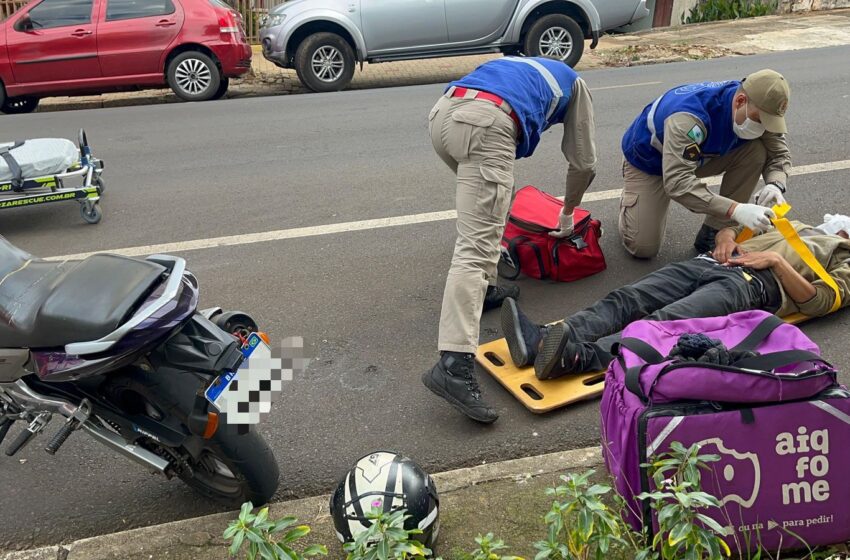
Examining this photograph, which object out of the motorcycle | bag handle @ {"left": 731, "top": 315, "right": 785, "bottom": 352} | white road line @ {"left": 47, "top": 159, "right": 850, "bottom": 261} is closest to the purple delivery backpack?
bag handle @ {"left": 731, "top": 315, "right": 785, "bottom": 352}

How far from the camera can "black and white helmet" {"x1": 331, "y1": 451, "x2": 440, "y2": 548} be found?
2.64 meters

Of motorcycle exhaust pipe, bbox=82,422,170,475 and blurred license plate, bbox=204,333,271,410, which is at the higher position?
blurred license plate, bbox=204,333,271,410

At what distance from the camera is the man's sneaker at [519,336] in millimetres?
3873

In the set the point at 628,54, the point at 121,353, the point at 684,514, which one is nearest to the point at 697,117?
the point at 684,514

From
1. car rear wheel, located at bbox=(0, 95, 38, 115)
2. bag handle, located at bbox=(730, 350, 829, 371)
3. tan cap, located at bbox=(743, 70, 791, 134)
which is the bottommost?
car rear wheel, located at bbox=(0, 95, 38, 115)

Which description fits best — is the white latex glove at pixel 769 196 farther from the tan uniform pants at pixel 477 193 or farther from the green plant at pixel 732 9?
the green plant at pixel 732 9

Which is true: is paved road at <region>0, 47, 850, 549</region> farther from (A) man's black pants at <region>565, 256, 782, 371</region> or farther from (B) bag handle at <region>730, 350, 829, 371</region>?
(B) bag handle at <region>730, 350, 829, 371</region>

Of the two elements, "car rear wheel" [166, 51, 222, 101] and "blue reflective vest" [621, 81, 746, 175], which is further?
"car rear wheel" [166, 51, 222, 101]

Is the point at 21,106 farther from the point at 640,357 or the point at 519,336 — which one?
the point at 640,357

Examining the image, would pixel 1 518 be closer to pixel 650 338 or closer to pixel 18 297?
pixel 18 297

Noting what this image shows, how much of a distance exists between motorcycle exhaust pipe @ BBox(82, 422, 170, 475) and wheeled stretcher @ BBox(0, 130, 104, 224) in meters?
3.79

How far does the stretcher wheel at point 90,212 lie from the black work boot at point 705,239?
4.47 m

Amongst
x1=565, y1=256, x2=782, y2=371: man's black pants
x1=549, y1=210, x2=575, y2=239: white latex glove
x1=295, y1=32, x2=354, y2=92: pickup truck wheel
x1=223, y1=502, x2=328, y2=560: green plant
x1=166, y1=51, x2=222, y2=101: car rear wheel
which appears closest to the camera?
x1=223, y1=502, x2=328, y2=560: green plant

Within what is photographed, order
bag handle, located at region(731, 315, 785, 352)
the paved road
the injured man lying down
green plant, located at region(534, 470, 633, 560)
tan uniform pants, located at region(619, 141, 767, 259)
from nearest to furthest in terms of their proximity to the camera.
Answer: green plant, located at region(534, 470, 633, 560) < bag handle, located at region(731, 315, 785, 352) < the paved road < the injured man lying down < tan uniform pants, located at region(619, 141, 767, 259)
